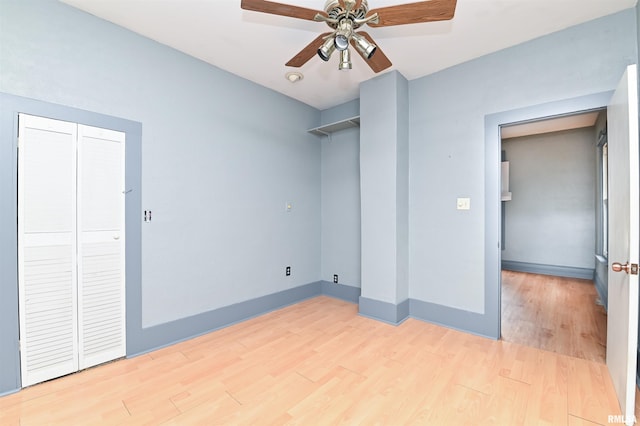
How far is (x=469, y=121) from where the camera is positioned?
2900 mm

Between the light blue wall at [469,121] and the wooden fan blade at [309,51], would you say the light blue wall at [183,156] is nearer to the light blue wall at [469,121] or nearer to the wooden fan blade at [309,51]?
the wooden fan blade at [309,51]

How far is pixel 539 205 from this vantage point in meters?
5.66

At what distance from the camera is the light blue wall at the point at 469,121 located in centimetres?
227

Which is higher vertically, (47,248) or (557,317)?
(47,248)

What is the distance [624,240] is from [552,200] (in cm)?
470

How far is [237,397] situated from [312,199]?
2740 mm

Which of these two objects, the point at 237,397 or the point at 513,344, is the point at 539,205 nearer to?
the point at 513,344

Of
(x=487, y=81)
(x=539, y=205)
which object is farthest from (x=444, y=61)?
(x=539, y=205)

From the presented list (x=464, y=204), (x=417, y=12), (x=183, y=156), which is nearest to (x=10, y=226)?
(x=183, y=156)

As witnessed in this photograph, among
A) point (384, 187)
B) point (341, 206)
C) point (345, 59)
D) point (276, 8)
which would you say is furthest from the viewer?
point (341, 206)

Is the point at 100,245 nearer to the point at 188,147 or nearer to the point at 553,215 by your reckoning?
the point at 188,147

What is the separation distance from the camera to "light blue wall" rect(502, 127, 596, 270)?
5.20m

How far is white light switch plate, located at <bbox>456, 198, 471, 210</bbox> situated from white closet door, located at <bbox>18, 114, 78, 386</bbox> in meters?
3.44

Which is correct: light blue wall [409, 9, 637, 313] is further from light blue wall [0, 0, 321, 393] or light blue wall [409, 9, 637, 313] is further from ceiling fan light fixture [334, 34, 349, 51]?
ceiling fan light fixture [334, 34, 349, 51]
